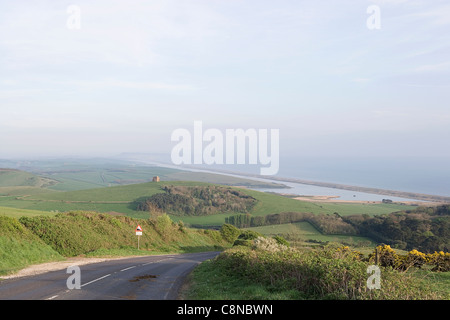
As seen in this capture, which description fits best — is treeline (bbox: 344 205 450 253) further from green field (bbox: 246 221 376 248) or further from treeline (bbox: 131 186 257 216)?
treeline (bbox: 131 186 257 216)

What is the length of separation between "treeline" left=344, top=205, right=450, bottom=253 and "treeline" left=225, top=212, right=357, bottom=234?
2.79 metres

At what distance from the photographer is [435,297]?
10.7 metres

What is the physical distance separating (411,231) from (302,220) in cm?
3077

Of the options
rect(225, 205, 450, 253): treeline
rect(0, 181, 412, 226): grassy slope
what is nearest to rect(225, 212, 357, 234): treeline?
rect(225, 205, 450, 253): treeline

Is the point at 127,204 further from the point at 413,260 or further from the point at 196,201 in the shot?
the point at 413,260

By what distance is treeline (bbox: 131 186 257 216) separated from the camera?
111812 millimetres

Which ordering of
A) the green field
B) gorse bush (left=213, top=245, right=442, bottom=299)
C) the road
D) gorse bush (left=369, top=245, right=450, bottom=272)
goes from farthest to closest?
1. the green field
2. gorse bush (left=369, top=245, right=450, bottom=272)
3. the road
4. gorse bush (left=213, top=245, right=442, bottom=299)

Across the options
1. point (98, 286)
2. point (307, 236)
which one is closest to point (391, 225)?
point (307, 236)

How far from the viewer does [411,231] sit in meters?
66.4

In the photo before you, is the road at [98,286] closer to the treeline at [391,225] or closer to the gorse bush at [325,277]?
the gorse bush at [325,277]

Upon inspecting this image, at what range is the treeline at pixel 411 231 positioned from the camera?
59.7 m

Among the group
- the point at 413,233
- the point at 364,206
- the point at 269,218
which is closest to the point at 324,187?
the point at 364,206

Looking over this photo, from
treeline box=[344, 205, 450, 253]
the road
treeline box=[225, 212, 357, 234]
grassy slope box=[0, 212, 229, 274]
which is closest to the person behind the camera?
the road

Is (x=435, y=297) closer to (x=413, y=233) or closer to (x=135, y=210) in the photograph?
(x=413, y=233)
